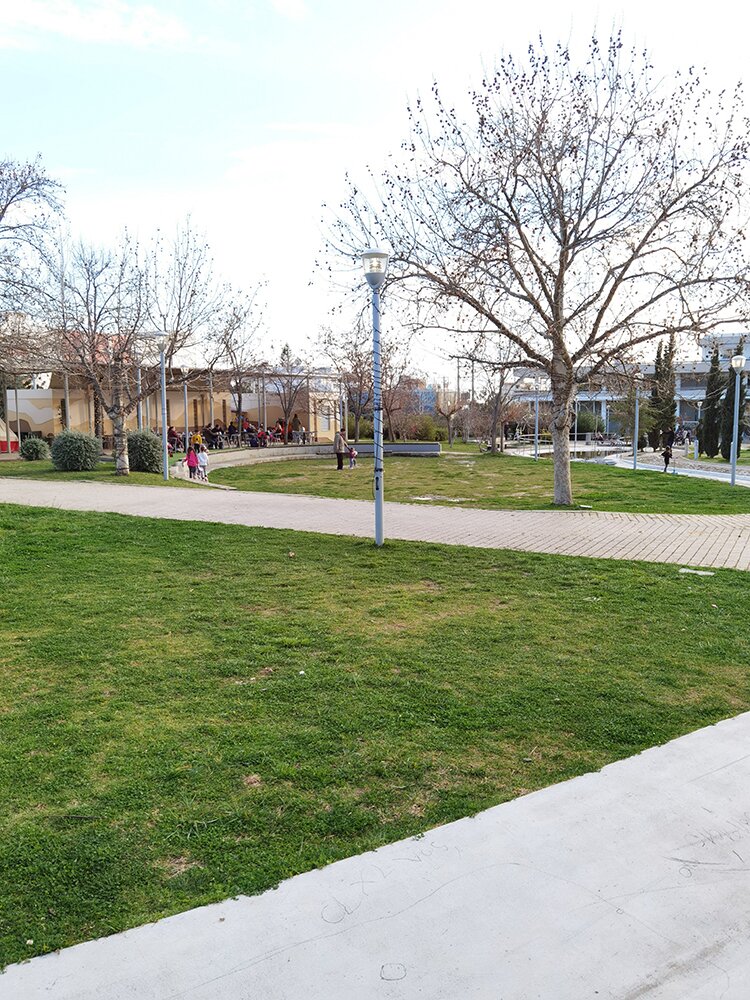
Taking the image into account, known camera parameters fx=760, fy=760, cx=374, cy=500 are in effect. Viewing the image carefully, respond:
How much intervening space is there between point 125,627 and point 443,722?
3.12 meters

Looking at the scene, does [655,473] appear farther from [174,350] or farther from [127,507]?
[127,507]

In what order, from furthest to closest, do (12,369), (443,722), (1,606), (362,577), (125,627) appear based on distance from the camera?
(12,369)
(362,577)
(1,606)
(125,627)
(443,722)

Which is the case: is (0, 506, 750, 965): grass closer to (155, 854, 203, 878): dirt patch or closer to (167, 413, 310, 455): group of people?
(155, 854, 203, 878): dirt patch

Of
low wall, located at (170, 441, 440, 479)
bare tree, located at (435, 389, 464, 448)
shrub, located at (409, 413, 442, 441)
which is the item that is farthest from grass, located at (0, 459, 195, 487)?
shrub, located at (409, 413, 442, 441)

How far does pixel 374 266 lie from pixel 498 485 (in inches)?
489

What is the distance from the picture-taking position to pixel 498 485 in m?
21.1

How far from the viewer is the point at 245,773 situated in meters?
3.75

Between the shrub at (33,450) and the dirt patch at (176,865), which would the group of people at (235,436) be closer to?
the shrub at (33,450)

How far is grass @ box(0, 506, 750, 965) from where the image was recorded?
10.1 feet

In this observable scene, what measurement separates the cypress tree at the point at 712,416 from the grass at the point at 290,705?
31806 mm

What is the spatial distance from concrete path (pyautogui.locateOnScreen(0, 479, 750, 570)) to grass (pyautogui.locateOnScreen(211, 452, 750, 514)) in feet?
6.01

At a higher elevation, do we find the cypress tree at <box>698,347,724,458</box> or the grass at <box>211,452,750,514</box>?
the cypress tree at <box>698,347,724,458</box>

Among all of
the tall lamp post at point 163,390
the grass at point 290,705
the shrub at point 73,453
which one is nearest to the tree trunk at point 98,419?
the tall lamp post at point 163,390

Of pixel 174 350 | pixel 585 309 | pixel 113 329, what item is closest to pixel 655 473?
pixel 585 309
